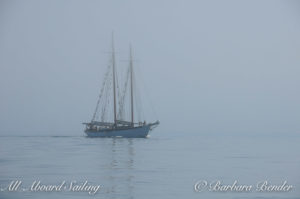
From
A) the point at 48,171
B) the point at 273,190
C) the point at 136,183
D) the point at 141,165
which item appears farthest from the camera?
the point at 141,165

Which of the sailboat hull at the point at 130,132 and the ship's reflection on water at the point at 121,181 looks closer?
the ship's reflection on water at the point at 121,181

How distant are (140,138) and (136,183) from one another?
83.6 m

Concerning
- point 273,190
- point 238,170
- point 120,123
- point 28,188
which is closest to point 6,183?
point 28,188

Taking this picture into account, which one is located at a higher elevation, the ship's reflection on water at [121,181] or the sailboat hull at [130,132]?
the ship's reflection on water at [121,181]

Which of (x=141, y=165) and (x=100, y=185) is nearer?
(x=100, y=185)

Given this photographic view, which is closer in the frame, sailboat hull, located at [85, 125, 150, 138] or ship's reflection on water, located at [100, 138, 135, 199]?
ship's reflection on water, located at [100, 138, 135, 199]

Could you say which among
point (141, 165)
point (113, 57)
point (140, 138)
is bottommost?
point (140, 138)

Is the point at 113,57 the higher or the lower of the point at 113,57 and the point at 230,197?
the higher

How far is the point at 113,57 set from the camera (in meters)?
111

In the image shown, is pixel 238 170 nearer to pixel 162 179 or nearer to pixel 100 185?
pixel 162 179

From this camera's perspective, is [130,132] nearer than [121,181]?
No

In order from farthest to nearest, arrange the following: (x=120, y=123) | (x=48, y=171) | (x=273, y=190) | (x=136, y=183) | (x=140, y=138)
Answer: (x=140, y=138), (x=120, y=123), (x=48, y=171), (x=136, y=183), (x=273, y=190)

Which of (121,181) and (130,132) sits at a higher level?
(121,181)

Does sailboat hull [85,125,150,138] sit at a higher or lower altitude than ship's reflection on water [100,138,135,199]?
lower
